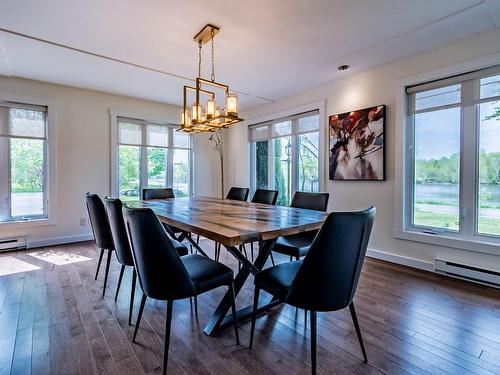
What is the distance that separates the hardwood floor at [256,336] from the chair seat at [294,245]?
46cm

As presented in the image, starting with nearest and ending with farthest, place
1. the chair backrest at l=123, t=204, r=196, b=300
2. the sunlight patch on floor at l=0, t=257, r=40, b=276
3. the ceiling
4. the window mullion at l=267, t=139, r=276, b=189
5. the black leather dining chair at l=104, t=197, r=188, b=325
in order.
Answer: the chair backrest at l=123, t=204, r=196, b=300, the black leather dining chair at l=104, t=197, r=188, b=325, the ceiling, the sunlight patch on floor at l=0, t=257, r=40, b=276, the window mullion at l=267, t=139, r=276, b=189

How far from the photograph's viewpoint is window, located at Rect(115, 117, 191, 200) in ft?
15.5

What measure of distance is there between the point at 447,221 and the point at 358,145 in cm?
136

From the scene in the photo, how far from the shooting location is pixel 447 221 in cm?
297

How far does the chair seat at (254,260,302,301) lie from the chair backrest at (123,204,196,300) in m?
0.42

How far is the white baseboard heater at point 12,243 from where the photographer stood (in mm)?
3689

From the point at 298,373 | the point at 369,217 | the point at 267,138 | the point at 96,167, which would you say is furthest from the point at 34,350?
the point at 267,138

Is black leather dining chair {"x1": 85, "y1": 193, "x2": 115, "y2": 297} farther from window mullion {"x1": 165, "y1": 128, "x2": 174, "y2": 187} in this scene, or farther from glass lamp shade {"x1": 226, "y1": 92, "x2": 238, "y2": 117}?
window mullion {"x1": 165, "y1": 128, "x2": 174, "y2": 187}

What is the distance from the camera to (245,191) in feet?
12.0

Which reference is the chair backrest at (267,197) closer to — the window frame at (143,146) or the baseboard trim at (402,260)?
the baseboard trim at (402,260)

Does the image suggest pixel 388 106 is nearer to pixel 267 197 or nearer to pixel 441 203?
pixel 441 203

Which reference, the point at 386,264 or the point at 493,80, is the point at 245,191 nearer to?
the point at 386,264

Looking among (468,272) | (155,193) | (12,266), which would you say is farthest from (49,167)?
(468,272)

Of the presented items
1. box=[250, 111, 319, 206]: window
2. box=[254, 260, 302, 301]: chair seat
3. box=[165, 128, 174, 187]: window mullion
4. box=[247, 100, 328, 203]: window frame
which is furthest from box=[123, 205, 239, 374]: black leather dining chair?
box=[165, 128, 174, 187]: window mullion
